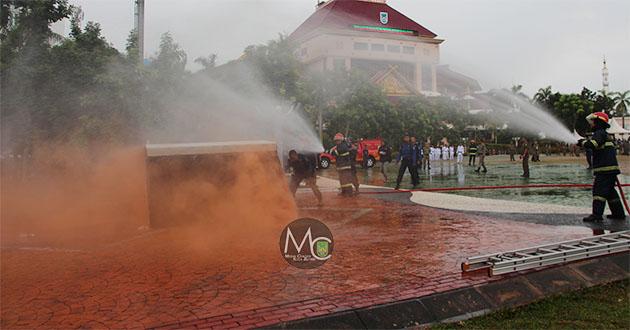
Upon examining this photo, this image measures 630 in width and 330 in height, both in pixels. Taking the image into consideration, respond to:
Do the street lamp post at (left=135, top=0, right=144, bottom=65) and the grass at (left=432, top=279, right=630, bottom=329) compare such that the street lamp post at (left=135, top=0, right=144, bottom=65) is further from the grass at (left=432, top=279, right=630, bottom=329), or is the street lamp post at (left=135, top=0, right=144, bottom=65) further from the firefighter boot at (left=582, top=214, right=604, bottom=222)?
the grass at (left=432, top=279, right=630, bottom=329)

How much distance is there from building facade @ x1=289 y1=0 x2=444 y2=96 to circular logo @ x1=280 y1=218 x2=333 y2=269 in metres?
15.8

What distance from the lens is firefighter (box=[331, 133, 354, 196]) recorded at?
481 inches

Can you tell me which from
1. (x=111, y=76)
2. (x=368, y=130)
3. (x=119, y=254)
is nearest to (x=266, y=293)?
(x=119, y=254)

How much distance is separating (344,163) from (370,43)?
2211 cm

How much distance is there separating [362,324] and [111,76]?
1015 cm

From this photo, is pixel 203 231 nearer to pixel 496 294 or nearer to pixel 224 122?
pixel 496 294

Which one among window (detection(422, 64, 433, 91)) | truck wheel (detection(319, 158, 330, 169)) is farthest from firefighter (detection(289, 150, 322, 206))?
window (detection(422, 64, 433, 91))

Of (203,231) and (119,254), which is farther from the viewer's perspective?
(203,231)

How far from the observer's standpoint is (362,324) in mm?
3684

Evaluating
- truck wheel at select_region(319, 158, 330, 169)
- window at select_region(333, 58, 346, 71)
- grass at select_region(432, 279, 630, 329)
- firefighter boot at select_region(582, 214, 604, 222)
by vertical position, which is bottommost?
grass at select_region(432, 279, 630, 329)

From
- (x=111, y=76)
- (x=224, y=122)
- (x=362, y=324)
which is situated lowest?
(x=362, y=324)

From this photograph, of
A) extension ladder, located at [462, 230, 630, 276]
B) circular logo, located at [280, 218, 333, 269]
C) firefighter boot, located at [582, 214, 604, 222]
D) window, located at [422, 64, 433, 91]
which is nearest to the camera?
extension ladder, located at [462, 230, 630, 276]

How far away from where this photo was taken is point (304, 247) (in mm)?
5484

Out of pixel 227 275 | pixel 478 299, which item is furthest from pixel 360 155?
pixel 478 299
